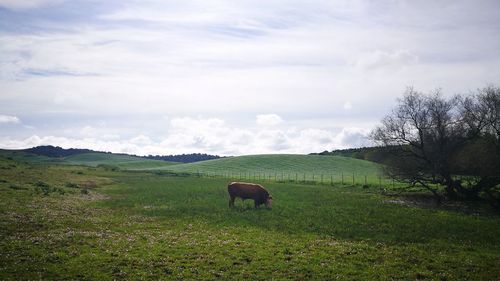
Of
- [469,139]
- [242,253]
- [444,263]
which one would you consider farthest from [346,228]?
[469,139]

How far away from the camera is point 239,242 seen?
2002 centimetres

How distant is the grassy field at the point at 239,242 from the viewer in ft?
50.1

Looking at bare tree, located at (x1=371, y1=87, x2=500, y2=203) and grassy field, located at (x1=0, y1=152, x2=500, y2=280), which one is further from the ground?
bare tree, located at (x1=371, y1=87, x2=500, y2=203)

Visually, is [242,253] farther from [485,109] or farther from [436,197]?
[485,109]

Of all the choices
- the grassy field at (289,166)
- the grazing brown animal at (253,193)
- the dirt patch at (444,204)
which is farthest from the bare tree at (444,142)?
the grassy field at (289,166)

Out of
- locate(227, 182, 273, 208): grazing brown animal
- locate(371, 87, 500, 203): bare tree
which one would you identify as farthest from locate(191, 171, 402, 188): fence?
locate(227, 182, 273, 208): grazing brown animal

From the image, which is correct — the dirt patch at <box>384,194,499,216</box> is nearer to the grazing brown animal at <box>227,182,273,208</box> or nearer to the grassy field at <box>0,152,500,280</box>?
the grassy field at <box>0,152,500,280</box>

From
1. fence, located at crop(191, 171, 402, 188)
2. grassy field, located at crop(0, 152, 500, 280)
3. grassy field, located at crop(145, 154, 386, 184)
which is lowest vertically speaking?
grassy field, located at crop(0, 152, 500, 280)

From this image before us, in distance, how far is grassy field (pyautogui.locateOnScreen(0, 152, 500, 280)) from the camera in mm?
15258

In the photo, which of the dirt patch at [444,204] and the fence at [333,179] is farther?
the fence at [333,179]

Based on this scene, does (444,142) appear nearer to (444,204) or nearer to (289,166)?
(444,204)

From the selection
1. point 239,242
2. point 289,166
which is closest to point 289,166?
point 289,166

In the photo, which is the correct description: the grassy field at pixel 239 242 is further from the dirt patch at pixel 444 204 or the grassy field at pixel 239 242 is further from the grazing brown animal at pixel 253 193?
the dirt patch at pixel 444 204

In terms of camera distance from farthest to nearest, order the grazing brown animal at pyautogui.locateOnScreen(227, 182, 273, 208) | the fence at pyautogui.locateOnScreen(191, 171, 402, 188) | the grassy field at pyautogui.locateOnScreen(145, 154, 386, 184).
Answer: the grassy field at pyautogui.locateOnScreen(145, 154, 386, 184) < the fence at pyautogui.locateOnScreen(191, 171, 402, 188) < the grazing brown animal at pyautogui.locateOnScreen(227, 182, 273, 208)
